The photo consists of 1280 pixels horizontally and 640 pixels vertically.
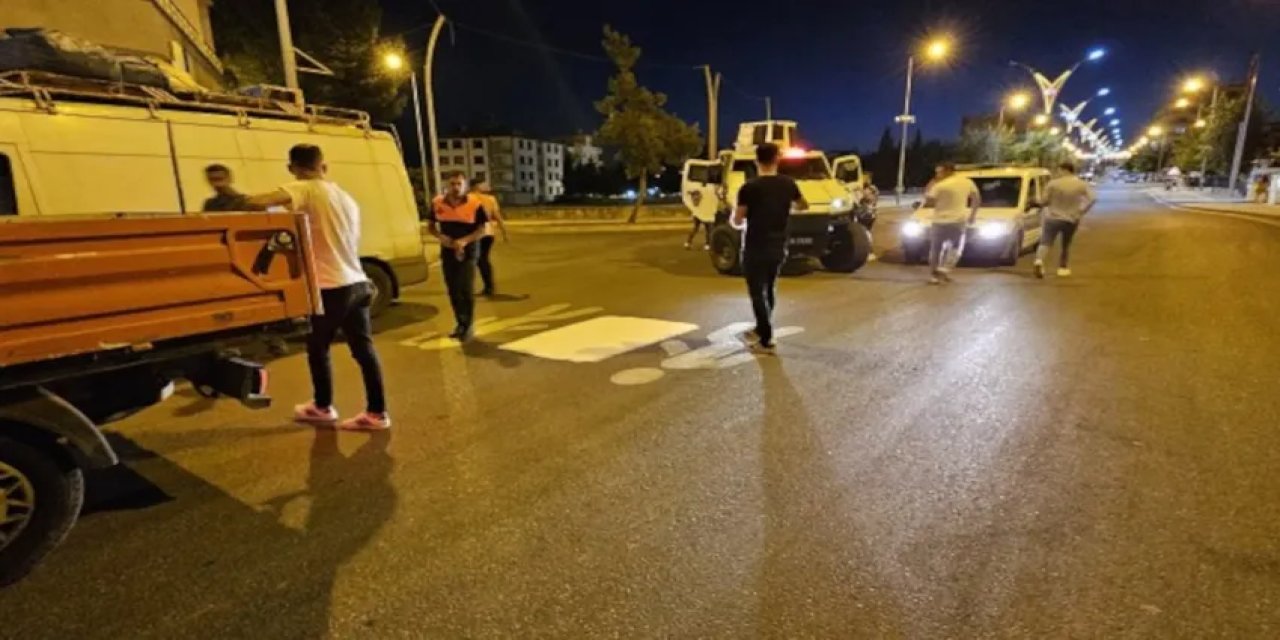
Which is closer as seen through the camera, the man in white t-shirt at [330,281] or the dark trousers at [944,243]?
the man in white t-shirt at [330,281]

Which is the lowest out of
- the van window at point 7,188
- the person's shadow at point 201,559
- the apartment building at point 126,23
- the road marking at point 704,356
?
the road marking at point 704,356

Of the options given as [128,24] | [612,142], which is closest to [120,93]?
[128,24]

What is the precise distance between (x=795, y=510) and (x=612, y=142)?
26.2m

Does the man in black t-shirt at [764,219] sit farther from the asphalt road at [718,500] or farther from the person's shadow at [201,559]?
the person's shadow at [201,559]

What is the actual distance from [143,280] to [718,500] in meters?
2.78

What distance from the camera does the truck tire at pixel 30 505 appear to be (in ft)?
9.29

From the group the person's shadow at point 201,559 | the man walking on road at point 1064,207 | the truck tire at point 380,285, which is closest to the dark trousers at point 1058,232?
the man walking on road at point 1064,207

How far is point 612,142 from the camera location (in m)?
28.2

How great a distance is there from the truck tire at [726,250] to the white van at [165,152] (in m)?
4.97

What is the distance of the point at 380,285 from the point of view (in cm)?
818

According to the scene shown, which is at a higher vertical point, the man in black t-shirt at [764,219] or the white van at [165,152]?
the white van at [165,152]

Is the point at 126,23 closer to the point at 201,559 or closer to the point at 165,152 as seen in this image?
the point at 165,152

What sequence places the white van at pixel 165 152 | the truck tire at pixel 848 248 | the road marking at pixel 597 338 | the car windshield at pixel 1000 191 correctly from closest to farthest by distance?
the white van at pixel 165 152
the road marking at pixel 597 338
the truck tire at pixel 848 248
the car windshield at pixel 1000 191

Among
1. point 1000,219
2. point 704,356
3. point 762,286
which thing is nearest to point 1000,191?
point 1000,219
